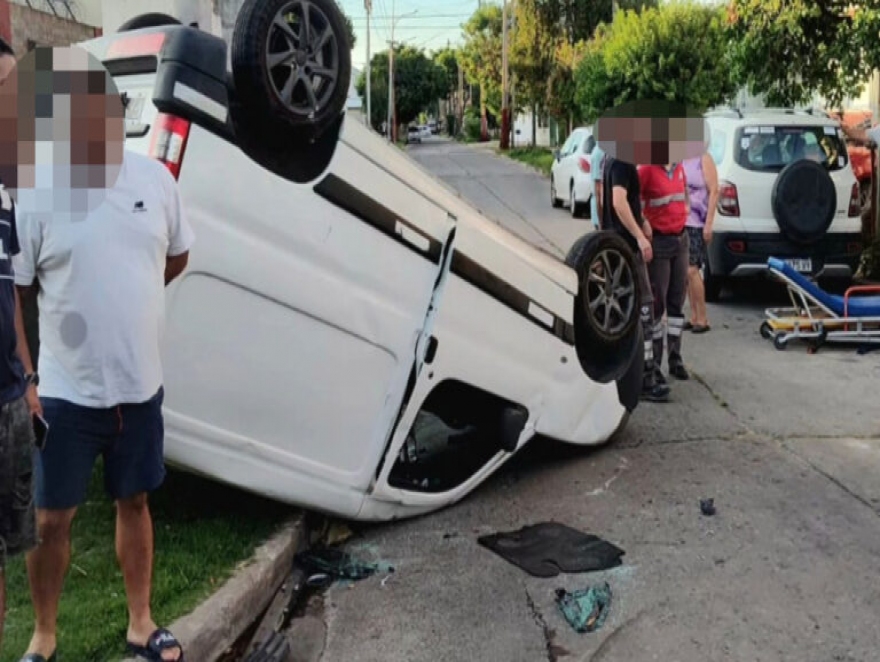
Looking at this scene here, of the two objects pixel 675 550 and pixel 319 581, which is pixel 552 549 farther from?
pixel 319 581

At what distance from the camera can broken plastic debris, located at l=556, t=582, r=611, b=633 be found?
3703mm

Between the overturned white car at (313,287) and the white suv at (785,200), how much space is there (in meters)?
5.22

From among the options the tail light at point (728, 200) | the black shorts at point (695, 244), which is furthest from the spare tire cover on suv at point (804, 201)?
the black shorts at point (695, 244)

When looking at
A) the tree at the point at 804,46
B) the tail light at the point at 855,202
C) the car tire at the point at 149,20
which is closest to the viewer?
the car tire at the point at 149,20

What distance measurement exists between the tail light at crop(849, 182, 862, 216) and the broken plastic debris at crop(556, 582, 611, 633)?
6.96 metres

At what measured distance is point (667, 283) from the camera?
6.48 m

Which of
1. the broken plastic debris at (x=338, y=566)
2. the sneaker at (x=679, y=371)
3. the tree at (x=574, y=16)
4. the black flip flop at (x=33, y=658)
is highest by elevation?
the tree at (x=574, y=16)

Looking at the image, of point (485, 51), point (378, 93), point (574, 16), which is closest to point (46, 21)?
point (574, 16)

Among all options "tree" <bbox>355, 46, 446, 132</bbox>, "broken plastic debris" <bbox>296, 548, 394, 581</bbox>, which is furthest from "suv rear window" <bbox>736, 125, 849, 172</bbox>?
"tree" <bbox>355, 46, 446, 132</bbox>

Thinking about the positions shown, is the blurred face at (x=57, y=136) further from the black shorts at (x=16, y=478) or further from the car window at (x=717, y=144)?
the car window at (x=717, y=144)

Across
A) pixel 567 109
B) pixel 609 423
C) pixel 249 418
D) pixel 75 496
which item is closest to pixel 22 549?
pixel 75 496

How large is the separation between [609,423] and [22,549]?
3.39m

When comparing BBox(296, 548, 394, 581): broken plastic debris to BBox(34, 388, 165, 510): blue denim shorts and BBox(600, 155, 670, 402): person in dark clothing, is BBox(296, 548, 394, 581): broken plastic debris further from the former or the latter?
BBox(600, 155, 670, 402): person in dark clothing

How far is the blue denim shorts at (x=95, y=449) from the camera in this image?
3.01m
